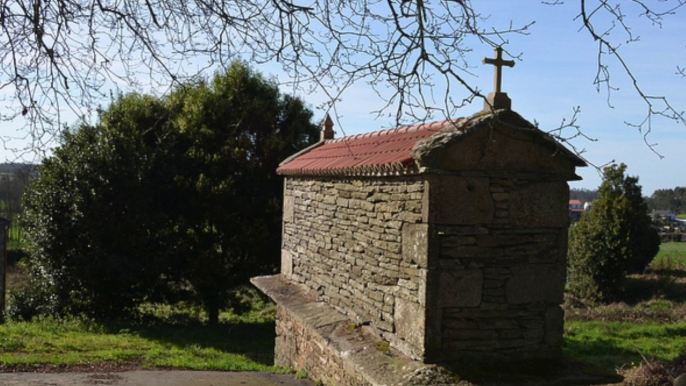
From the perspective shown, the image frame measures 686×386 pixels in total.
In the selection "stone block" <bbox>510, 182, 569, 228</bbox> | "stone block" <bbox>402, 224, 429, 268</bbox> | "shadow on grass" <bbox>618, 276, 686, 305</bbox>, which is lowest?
"shadow on grass" <bbox>618, 276, 686, 305</bbox>

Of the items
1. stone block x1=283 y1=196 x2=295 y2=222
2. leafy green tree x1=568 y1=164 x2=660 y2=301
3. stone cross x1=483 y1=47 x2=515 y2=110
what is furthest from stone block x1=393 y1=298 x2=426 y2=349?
leafy green tree x1=568 y1=164 x2=660 y2=301

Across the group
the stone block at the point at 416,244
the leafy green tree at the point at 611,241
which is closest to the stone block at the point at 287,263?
the stone block at the point at 416,244

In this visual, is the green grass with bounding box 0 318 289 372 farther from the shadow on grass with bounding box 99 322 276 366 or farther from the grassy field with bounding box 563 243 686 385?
the grassy field with bounding box 563 243 686 385

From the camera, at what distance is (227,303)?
15.0 meters

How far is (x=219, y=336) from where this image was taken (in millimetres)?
13320

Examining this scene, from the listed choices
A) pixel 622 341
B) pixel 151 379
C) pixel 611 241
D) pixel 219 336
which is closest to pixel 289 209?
pixel 151 379

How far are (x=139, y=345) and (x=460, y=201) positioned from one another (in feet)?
25.7

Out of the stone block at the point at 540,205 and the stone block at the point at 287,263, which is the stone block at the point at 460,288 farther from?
the stone block at the point at 287,263

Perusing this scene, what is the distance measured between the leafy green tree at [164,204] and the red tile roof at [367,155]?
4.46m

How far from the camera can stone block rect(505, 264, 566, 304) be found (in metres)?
5.61

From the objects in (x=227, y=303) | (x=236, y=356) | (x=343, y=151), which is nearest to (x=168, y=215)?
(x=227, y=303)

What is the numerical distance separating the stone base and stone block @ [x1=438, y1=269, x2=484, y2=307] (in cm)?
57

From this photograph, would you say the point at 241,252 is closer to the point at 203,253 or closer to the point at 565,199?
the point at 203,253

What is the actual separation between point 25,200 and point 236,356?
7442 millimetres
